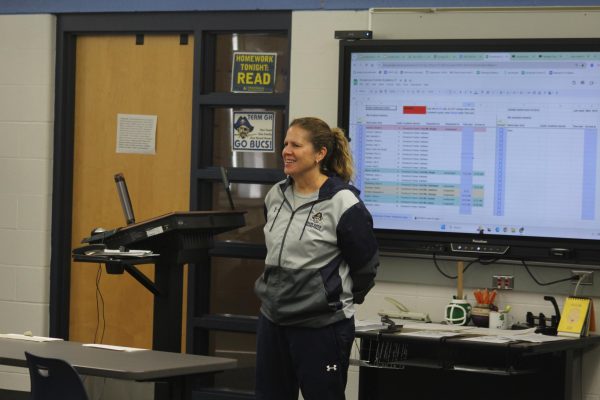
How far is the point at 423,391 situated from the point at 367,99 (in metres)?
1.36

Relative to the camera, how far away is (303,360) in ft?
13.6

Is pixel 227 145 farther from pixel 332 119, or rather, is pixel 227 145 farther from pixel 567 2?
pixel 567 2

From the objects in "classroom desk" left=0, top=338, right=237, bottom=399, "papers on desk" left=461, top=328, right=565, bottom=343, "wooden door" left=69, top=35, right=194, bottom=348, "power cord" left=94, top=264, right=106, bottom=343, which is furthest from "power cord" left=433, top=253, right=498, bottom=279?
"power cord" left=94, top=264, right=106, bottom=343

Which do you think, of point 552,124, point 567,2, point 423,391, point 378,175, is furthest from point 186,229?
point 567,2

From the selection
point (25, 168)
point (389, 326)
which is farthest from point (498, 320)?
point (25, 168)

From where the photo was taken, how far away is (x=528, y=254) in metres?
4.85

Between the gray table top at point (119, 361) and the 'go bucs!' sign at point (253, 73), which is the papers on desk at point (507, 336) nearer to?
the gray table top at point (119, 361)

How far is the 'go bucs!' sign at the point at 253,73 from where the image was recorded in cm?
559

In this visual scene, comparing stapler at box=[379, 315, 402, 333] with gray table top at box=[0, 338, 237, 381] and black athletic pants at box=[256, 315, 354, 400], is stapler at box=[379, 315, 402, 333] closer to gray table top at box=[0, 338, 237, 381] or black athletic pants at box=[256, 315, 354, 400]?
black athletic pants at box=[256, 315, 354, 400]

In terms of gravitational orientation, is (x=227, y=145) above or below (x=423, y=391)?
above

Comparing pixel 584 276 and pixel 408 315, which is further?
pixel 408 315

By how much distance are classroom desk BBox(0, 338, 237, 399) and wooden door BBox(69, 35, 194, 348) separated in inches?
76.0

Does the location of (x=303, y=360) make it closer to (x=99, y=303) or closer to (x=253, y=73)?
(x=253, y=73)

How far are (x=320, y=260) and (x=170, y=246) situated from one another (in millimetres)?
913
